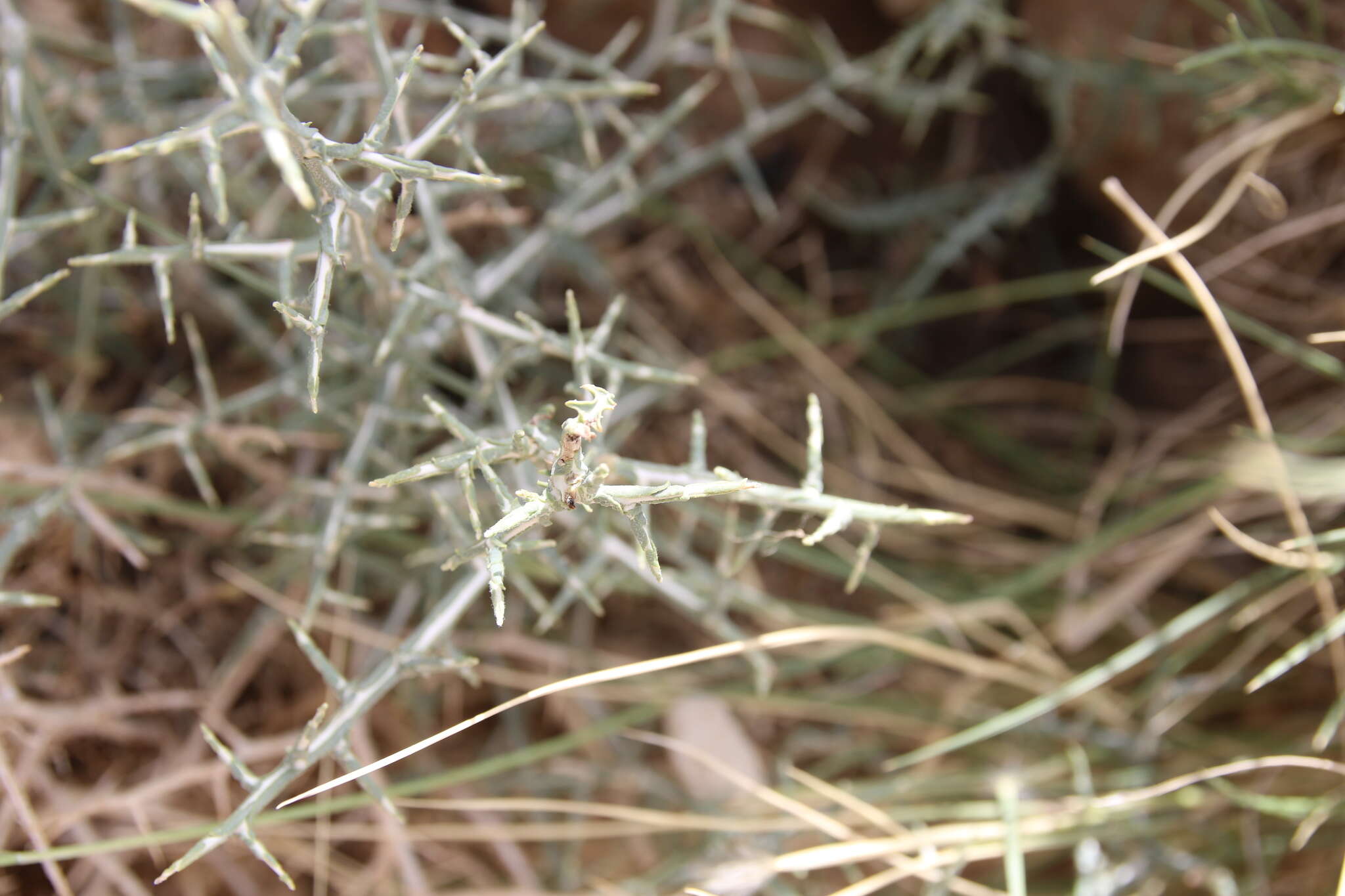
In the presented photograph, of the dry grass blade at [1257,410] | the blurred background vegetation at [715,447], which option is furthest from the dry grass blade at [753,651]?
the dry grass blade at [1257,410]

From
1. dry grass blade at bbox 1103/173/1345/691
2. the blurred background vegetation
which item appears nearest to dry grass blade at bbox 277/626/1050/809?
the blurred background vegetation

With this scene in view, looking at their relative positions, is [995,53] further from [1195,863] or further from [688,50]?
[1195,863]

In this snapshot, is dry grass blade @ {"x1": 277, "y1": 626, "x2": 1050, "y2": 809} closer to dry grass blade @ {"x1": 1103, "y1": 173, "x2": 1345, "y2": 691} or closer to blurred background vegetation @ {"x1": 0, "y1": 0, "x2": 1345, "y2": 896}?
blurred background vegetation @ {"x1": 0, "y1": 0, "x2": 1345, "y2": 896}

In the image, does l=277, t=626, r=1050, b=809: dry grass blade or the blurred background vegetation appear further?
the blurred background vegetation

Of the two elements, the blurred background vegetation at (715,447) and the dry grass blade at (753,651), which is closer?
the dry grass blade at (753,651)

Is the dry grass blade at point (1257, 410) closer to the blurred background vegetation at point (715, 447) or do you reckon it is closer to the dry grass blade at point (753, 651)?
the blurred background vegetation at point (715, 447)

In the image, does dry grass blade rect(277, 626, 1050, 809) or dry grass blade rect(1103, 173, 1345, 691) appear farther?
dry grass blade rect(1103, 173, 1345, 691)

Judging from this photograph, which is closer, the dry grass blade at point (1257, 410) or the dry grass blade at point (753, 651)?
the dry grass blade at point (753, 651)

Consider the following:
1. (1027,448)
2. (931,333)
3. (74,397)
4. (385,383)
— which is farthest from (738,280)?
(74,397)
